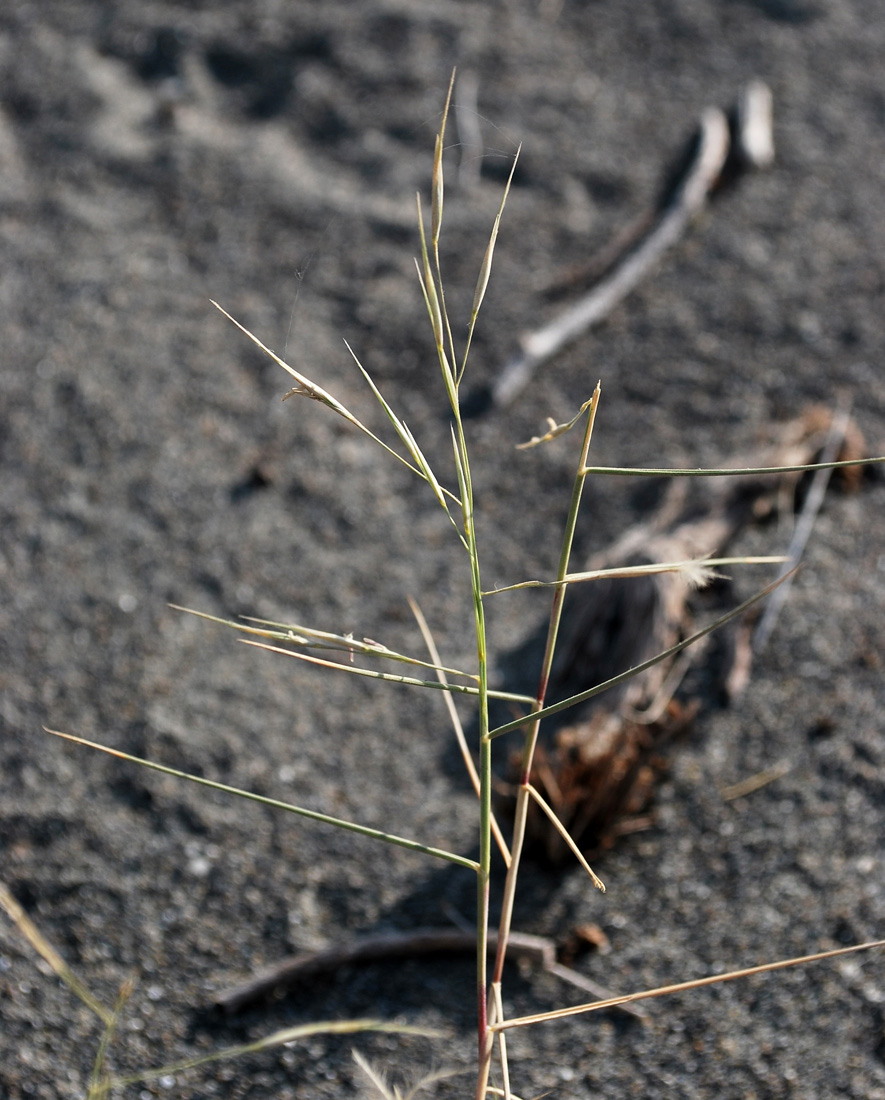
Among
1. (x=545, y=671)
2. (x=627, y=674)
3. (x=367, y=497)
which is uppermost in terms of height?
(x=627, y=674)

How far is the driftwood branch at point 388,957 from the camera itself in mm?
1612

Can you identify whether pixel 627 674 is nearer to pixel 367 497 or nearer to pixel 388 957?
pixel 388 957

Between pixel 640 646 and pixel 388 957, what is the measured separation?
81 cm

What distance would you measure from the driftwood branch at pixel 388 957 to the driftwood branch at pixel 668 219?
1624 millimetres

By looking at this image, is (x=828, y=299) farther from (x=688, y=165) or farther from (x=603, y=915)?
(x=603, y=915)

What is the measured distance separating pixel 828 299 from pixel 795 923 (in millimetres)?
2015

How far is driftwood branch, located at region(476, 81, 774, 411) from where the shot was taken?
2.88m

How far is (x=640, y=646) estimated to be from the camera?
2027 mm

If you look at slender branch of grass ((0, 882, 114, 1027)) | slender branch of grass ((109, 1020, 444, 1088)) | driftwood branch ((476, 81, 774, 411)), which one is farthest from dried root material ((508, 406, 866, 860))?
slender branch of grass ((0, 882, 114, 1027))

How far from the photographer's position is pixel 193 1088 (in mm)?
1512

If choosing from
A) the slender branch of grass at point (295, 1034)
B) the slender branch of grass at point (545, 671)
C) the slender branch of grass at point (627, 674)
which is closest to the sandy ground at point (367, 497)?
the slender branch of grass at point (295, 1034)

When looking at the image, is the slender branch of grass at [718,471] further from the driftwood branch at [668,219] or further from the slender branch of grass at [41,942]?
the driftwood branch at [668,219]

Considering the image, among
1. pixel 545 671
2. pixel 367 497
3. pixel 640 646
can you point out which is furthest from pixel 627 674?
pixel 367 497

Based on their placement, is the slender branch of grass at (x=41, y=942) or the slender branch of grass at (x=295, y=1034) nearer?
the slender branch of grass at (x=295, y=1034)
